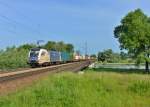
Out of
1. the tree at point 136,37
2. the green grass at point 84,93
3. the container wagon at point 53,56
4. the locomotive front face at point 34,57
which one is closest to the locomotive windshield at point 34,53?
the locomotive front face at point 34,57

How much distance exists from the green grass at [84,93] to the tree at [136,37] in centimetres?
4354

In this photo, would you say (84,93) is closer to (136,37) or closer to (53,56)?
(136,37)

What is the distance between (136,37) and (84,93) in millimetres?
49677

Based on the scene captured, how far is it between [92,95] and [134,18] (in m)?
53.9

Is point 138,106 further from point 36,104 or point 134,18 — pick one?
point 134,18

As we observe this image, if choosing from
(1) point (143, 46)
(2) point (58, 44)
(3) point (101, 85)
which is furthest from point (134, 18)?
(2) point (58, 44)

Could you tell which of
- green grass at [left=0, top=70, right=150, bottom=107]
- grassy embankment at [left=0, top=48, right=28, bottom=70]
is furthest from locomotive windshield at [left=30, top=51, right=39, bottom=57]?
green grass at [left=0, top=70, right=150, bottom=107]

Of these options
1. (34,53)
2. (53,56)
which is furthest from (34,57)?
(53,56)

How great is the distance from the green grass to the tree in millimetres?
43539

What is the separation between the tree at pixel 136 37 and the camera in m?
70.6

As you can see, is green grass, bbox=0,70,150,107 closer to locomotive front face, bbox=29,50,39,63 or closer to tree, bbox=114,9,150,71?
locomotive front face, bbox=29,50,39,63

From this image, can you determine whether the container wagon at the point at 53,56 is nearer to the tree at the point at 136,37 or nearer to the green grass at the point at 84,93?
the tree at the point at 136,37

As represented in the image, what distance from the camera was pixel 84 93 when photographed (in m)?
21.9

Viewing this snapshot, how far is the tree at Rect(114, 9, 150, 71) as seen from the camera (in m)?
70.6
